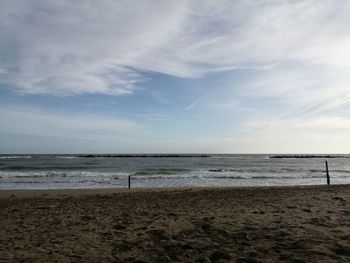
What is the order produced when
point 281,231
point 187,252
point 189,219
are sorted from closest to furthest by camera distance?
point 187,252
point 281,231
point 189,219

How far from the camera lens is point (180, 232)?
285 inches

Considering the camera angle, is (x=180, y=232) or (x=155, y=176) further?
(x=155, y=176)

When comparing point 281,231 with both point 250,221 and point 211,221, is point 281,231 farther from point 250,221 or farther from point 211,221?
Answer: point 211,221

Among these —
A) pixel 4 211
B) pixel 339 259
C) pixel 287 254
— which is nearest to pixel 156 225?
pixel 287 254

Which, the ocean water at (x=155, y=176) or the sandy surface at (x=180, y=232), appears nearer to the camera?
the sandy surface at (x=180, y=232)

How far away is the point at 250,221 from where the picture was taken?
813cm

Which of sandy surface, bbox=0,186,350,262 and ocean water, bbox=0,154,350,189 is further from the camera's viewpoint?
ocean water, bbox=0,154,350,189

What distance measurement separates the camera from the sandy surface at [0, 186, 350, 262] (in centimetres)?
556

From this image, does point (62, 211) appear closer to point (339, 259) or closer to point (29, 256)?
point (29, 256)

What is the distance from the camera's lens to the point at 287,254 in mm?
5387

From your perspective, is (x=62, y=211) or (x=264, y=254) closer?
(x=264, y=254)

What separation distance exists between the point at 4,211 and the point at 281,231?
332 inches

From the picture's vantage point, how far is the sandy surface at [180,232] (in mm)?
5559

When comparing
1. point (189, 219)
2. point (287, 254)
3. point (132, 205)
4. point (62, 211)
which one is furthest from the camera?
point (132, 205)
